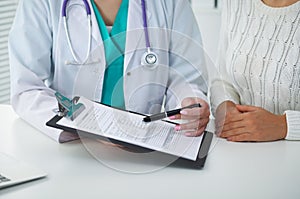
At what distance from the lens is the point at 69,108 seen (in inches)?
40.0

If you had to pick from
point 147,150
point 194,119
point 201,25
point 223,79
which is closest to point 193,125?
point 194,119

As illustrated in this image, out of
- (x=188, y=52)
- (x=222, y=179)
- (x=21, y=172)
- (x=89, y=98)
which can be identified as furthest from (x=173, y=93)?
(x=21, y=172)

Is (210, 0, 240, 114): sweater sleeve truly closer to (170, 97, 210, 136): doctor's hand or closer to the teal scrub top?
(170, 97, 210, 136): doctor's hand

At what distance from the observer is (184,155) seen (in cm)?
97

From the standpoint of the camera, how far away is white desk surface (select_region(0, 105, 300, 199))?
2.86 feet

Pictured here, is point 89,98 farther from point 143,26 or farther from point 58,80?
point 143,26

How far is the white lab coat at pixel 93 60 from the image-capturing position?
1.17m

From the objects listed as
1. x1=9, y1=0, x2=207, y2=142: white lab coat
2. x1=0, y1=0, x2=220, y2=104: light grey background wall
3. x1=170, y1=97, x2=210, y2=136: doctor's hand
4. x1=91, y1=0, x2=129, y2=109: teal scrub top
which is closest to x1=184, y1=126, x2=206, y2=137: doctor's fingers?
x1=170, y1=97, x2=210, y2=136: doctor's hand

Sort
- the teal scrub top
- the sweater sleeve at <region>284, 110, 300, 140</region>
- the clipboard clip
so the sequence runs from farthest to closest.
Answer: the teal scrub top, the sweater sleeve at <region>284, 110, 300, 140</region>, the clipboard clip

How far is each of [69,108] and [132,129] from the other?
15cm

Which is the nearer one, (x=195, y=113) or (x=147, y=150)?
(x=147, y=150)

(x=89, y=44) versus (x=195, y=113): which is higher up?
(x=89, y=44)

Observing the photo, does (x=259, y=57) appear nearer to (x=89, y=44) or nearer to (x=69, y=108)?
(x=89, y=44)

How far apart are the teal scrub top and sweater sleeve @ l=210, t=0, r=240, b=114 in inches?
10.9
